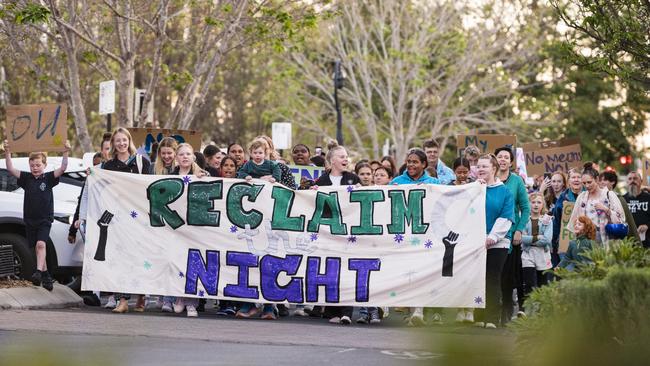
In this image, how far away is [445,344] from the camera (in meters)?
1.80

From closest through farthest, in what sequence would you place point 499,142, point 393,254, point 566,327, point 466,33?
point 566,327 → point 393,254 → point 499,142 → point 466,33

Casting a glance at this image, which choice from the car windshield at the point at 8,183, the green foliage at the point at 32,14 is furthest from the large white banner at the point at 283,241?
the green foliage at the point at 32,14

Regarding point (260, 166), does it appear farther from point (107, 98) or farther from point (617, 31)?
point (107, 98)

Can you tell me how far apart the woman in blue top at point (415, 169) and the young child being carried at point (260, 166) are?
1.19 meters

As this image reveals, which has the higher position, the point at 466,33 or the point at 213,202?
the point at 466,33

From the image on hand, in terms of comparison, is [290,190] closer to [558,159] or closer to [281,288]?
[281,288]

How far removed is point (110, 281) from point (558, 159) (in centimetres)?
897

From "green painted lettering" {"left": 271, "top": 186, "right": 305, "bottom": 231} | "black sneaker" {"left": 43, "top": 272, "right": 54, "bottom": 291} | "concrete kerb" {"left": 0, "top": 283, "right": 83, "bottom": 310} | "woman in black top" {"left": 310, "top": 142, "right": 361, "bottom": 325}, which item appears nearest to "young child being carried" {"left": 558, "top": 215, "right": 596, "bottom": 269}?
"woman in black top" {"left": 310, "top": 142, "right": 361, "bottom": 325}

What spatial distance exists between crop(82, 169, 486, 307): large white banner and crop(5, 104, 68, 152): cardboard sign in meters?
1.27

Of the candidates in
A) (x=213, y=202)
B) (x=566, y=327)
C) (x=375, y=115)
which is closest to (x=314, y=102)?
(x=375, y=115)

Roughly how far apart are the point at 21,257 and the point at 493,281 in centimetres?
507

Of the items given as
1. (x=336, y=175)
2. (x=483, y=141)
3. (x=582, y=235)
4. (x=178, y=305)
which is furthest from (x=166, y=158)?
(x=483, y=141)

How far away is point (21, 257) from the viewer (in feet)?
42.7

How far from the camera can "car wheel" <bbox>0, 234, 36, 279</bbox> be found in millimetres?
12969
